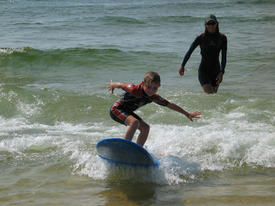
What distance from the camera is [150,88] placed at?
5621mm

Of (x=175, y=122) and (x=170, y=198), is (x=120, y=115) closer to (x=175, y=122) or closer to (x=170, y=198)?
(x=170, y=198)

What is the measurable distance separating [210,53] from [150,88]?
2.78 meters

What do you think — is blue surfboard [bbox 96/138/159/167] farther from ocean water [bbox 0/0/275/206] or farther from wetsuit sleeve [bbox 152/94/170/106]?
wetsuit sleeve [bbox 152/94/170/106]

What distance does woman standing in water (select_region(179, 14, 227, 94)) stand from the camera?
25.3 ft

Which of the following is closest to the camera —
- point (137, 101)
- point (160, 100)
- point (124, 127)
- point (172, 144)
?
point (160, 100)

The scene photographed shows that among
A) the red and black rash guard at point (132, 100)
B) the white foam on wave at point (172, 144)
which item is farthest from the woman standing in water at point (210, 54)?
the red and black rash guard at point (132, 100)

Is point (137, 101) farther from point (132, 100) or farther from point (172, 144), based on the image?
point (172, 144)

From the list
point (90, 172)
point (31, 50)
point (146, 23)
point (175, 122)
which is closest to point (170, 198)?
point (90, 172)

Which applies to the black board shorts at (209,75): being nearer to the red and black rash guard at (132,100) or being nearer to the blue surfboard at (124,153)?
the red and black rash guard at (132,100)

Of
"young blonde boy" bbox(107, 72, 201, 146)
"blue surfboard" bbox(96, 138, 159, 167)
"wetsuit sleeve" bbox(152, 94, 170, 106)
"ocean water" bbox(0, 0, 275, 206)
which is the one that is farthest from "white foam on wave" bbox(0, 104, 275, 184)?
"wetsuit sleeve" bbox(152, 94, 170, 106)

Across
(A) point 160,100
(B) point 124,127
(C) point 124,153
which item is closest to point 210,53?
(B) point 124,127

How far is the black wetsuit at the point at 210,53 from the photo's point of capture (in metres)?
7.77

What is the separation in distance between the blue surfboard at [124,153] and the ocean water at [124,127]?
0.14 meters

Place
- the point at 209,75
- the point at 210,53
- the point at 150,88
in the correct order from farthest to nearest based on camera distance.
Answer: the point at 209,75, the point at 210,53, the point at 150,88
